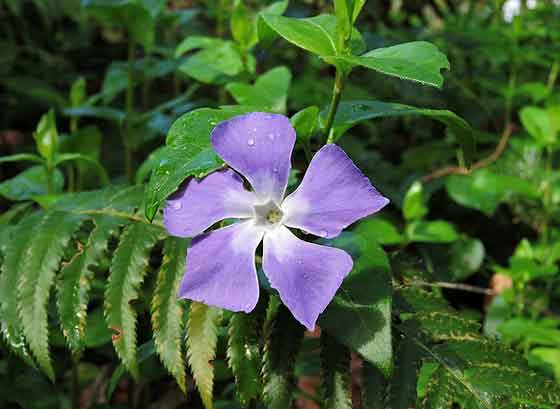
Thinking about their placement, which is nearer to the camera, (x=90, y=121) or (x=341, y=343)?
(x=341, y=343)

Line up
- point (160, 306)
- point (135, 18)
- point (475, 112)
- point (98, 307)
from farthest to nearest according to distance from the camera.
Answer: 1. point (475, 112)
2. point (135, 18)
3. point (98, 307)
4. point (160, 306)

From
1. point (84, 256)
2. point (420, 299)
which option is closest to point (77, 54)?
point (84, 256)

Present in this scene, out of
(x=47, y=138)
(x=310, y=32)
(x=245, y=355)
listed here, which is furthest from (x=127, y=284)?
(x=47, y=138)

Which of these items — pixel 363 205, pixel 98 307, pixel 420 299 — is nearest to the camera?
pixel 363 205

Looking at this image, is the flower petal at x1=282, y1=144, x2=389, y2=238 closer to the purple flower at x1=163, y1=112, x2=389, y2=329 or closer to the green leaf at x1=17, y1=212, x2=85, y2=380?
the purple flower at x1=163, y1=112, x2=389, y2=329

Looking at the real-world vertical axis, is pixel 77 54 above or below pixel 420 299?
below

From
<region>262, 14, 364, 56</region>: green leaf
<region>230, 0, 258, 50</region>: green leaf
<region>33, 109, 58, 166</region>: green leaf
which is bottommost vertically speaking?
<region>33, 109, 58, 166</region>: green leaf

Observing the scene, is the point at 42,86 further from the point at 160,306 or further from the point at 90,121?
the point at 160,306

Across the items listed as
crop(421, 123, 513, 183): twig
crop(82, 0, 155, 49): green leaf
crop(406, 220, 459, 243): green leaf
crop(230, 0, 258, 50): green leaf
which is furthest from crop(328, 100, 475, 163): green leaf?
crop(421, 123, 513, 183): twig
